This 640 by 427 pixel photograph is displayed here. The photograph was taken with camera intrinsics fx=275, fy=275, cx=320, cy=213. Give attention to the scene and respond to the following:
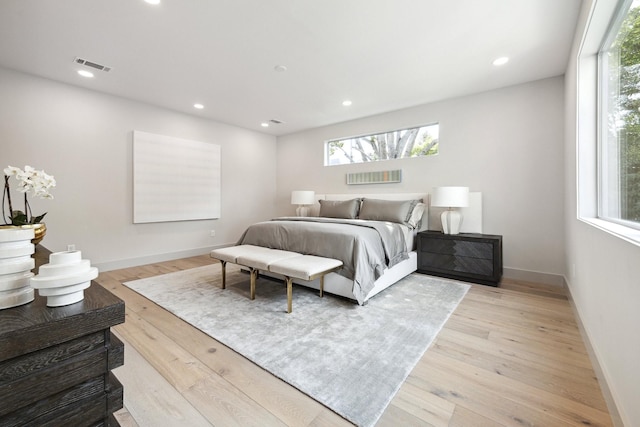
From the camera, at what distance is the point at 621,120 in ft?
5.37

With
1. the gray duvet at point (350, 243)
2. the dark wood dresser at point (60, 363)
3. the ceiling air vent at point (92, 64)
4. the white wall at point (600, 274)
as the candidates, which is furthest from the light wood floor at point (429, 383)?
the ceiling air vent at point (92, 64)

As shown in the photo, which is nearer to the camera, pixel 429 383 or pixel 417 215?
pixel 429 383

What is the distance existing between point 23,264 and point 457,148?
437 centimetres

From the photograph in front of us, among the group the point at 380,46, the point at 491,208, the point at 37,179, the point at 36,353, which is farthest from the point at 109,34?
Answer: the point at 491,208

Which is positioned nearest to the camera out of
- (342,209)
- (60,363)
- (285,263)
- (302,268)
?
(60,363)

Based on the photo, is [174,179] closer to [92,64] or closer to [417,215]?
[92,64]

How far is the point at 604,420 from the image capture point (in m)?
1.27

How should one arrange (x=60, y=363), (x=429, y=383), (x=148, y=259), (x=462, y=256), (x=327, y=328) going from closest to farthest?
(x=60, y=363)
(x=429, y=383)
(x=327, y=328)
(x=462, y=256)
(x=148, y=259)

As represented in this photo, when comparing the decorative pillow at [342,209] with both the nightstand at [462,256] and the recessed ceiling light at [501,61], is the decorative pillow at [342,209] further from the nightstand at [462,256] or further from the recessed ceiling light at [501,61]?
the recessed ceiling light at [501,61]

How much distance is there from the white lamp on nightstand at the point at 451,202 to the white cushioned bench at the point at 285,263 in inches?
66.4

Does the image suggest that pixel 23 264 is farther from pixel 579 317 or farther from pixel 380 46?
pixel 579 317

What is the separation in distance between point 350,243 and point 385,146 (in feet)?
8.81

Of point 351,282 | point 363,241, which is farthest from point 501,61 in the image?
point 351,282

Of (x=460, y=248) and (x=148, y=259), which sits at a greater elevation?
(x=460, y=248)
